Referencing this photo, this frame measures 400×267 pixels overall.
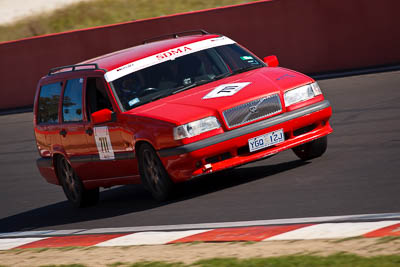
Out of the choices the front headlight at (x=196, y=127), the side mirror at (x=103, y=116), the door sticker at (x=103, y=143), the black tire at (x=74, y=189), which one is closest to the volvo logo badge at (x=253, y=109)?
the front headlight at (x=196, y=127)

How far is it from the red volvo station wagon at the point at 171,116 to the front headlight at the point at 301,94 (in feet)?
0.03

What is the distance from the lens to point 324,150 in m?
9.47

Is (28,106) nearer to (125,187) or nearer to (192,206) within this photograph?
(125,187)

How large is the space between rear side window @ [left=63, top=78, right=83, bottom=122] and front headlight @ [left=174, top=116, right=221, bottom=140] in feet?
6.29

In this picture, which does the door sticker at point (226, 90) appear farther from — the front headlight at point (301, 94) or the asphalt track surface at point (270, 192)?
the asphalt track surface at point (270, 192)

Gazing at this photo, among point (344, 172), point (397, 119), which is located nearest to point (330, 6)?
point (397, 119)

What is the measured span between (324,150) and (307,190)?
1.69m

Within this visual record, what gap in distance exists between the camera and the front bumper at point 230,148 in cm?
813

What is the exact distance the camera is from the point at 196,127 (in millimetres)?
8133

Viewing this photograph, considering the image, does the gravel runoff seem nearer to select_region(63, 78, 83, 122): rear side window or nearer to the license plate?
select_region(63, 78, 83, 122): rear side window

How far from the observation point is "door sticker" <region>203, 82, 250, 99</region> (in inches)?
336

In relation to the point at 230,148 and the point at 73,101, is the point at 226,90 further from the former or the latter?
the point at 73,101

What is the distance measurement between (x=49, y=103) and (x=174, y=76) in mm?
2055

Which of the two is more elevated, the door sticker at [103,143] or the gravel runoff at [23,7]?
the door sticker at [103,143]
